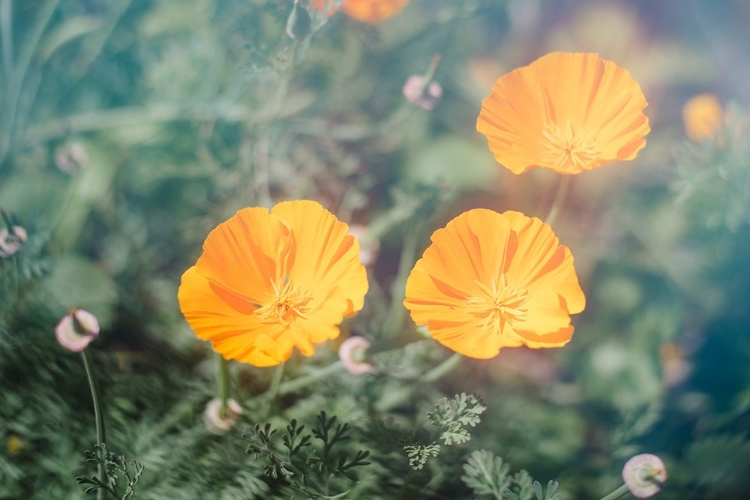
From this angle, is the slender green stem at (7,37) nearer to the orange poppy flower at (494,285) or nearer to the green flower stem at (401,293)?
the green flower stem at (401,293)

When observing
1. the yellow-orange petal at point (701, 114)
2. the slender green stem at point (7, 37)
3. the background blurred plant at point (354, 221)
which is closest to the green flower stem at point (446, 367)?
the background blurred plant at point (354, 221)

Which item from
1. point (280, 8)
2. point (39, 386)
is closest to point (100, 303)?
point (39, 386)

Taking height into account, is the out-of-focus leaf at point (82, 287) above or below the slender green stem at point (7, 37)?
below

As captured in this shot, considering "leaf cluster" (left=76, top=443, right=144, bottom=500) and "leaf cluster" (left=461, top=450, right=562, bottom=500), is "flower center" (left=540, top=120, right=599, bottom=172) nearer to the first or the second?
"leaf cluster" (left=461, top=450, right=562, bottom=500)

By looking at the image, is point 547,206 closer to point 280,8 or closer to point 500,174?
point 500,174

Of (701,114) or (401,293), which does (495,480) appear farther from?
(701,114)

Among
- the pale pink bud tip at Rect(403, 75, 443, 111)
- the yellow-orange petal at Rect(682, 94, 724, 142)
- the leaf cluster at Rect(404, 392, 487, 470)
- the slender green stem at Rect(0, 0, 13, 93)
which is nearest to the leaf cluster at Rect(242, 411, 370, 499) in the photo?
the leaf cluster at Rect(404, 392, 487, 470)

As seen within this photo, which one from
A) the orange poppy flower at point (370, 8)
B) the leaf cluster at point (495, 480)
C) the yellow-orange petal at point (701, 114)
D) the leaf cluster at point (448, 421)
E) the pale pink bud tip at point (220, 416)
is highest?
the yellow-orange petal at point (701, 114)
